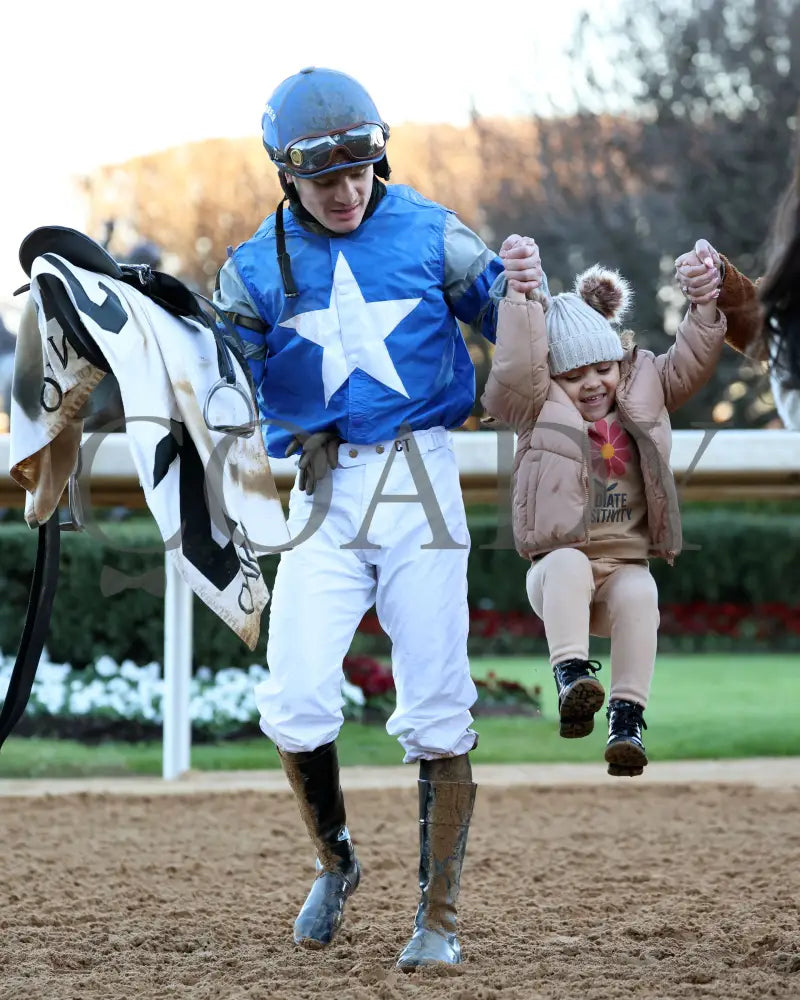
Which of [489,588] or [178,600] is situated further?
[489,588]

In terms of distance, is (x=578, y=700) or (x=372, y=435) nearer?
(x=578, y=700)

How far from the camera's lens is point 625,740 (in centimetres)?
311

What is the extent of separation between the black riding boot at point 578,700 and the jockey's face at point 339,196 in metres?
1.15

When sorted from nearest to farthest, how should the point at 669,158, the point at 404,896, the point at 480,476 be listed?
the point at 404,896, the point at 480,476, the point at 669,158

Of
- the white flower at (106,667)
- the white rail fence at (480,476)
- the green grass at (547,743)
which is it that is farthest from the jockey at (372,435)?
the white flower at (106,667)

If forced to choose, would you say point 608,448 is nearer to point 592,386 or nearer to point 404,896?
point 592,386

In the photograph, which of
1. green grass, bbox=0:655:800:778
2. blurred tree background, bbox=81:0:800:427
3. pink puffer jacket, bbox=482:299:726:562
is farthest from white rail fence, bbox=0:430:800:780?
blurred tree background, bbox=81:0:800:427

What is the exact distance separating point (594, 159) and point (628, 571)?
53.0 ft

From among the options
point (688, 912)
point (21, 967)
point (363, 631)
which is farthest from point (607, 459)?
point (363, 631)

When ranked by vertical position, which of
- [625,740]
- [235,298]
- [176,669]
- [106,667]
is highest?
[235,298]

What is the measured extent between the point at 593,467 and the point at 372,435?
0.52 m

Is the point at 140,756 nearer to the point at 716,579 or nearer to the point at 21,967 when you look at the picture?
the point at 21,967

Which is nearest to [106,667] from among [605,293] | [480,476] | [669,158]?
[480,476]

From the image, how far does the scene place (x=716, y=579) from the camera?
1322cm
